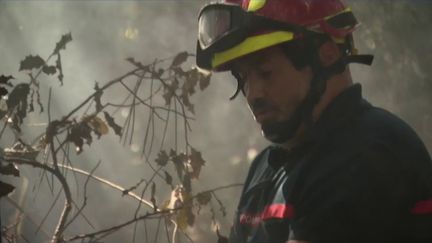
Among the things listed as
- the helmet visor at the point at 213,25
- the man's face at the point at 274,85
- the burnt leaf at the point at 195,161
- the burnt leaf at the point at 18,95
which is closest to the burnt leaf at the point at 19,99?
the burnt leaf at the point at 18,95

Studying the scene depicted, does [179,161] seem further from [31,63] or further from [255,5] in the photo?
[255,5]

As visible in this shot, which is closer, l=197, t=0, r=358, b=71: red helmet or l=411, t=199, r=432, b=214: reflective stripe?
l=411, t=199, r=432, b=214: reflective stripe

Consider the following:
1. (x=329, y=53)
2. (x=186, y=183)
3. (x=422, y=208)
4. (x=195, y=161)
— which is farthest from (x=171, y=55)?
(x=422, y=208)

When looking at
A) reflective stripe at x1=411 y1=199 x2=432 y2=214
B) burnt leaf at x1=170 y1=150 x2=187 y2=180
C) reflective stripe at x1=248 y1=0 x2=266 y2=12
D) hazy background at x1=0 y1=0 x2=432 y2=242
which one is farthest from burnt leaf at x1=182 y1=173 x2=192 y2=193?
hazy background at x1=0 y1=0 x2=432 y2=242

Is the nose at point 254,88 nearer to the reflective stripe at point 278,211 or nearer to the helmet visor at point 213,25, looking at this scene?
the helmet visor at point 213,25

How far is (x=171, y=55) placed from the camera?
30.8 ft

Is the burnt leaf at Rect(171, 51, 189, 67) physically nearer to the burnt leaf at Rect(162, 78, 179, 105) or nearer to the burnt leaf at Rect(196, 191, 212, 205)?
the burnt leaf at Rect(162, 78, 179, 105)

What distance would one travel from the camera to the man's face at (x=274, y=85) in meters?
2.08

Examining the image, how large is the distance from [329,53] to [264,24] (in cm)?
32

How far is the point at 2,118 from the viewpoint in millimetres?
2605

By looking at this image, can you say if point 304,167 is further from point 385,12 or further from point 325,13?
point 385,12

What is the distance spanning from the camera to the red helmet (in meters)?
2.09

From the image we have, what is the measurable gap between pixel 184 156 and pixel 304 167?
1.17m

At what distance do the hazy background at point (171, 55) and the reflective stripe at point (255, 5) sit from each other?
6.51 m
